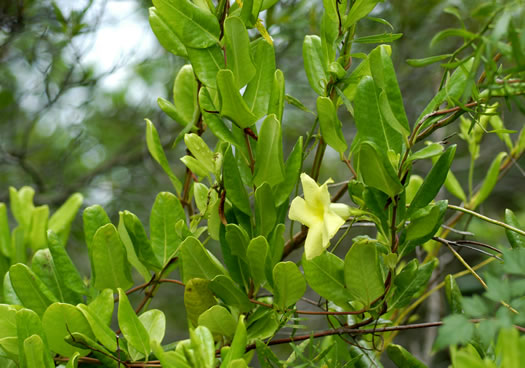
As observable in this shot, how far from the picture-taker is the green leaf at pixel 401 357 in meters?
0.52

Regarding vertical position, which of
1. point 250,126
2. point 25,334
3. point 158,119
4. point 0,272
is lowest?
point 158,119

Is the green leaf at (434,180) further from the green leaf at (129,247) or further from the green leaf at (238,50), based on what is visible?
the green leaf at (129,247)

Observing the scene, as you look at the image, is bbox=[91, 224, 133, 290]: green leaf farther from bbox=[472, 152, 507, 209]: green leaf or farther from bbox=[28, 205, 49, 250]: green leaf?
bbox=[472, 152, 507, 209]: green leaf

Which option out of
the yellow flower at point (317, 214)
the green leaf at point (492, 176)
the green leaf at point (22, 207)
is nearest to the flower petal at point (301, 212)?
the yellow flower at point (317, 214)

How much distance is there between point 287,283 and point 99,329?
18 centimetres

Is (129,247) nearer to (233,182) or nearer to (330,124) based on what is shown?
(233,182)

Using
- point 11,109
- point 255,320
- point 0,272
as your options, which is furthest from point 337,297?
point 11,109

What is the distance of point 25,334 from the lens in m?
0.46

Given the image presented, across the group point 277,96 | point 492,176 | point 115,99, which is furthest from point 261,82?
point 115,99

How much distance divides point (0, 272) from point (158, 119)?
1096 millimetres

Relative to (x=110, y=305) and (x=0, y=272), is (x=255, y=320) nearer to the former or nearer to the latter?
(x=110, y=305)

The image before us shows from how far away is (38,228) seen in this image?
77 cm

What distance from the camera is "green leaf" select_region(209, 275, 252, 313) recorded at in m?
0.49

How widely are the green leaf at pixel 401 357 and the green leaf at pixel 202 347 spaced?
21 cm
